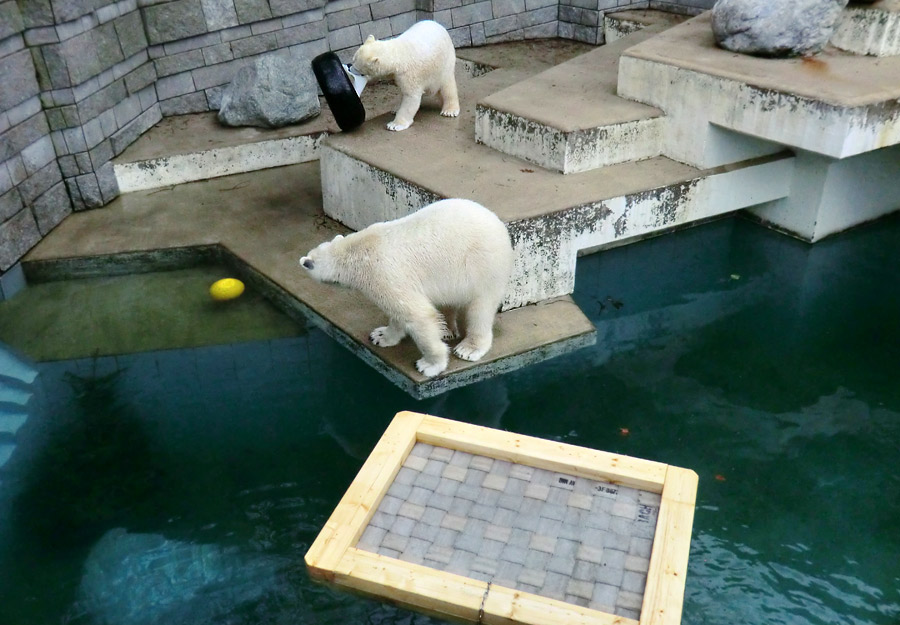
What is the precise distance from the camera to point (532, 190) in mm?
5312

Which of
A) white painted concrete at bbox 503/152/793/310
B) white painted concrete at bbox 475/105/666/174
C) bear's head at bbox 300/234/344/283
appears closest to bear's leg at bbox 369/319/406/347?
bear's head at bbox 300/234/344/283

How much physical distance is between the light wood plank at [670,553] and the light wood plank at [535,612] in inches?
4.2

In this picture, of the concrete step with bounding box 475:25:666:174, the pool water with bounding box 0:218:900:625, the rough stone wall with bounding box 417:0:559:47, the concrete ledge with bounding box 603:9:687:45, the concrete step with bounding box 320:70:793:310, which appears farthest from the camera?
the rough stone wall with bounding box 417:0:559:47

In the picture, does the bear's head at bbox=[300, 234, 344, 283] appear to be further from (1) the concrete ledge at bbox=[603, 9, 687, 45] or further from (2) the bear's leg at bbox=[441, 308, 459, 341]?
(1) the concrete ledge at bbox=[603, 9, 687, 45]

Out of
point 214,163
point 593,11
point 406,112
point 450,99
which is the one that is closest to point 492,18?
point 593,11

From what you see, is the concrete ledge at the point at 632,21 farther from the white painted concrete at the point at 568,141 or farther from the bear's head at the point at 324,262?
the bear's head at the point at 324,262

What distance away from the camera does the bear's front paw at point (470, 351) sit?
454 centimetres

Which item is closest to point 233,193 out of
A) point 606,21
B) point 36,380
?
point 36,380

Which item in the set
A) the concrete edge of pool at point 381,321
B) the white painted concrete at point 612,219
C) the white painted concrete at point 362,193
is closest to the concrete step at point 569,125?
the white painted concrete at point 612,219

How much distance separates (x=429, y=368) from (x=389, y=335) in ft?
1.26

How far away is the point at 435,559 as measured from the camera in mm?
2928

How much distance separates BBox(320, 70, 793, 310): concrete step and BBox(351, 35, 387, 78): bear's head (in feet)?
1.62

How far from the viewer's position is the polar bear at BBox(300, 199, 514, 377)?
416cm

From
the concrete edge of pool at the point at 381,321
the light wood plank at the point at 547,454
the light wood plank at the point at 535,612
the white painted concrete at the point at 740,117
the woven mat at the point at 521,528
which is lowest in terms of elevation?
the concrete edge of pool at the point at 381,321
